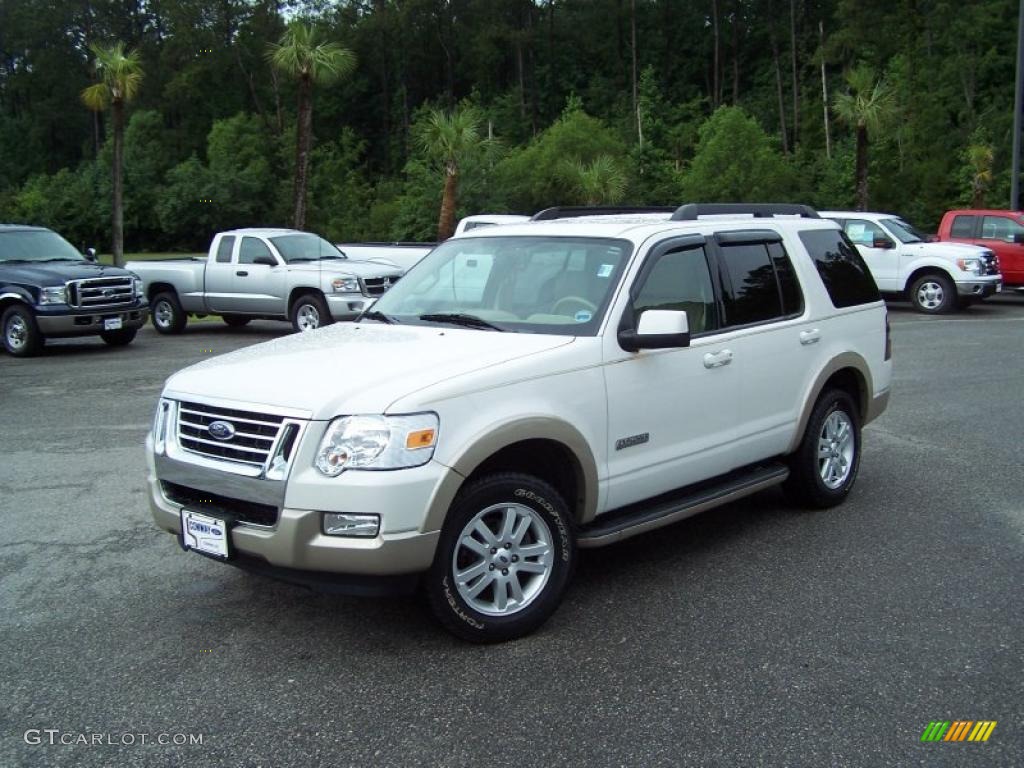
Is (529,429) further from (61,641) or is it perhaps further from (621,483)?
(61,641)

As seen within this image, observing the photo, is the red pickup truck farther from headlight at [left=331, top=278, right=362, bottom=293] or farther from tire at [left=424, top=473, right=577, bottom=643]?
tire at [left=424, top=473, right=577, bottom=643]

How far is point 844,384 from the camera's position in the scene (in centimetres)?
679

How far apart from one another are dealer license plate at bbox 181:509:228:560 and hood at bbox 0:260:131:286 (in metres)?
11.7

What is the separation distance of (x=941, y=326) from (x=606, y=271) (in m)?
14.2

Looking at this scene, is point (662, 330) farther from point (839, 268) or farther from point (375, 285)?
point (375, 285)

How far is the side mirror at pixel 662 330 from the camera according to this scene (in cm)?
482

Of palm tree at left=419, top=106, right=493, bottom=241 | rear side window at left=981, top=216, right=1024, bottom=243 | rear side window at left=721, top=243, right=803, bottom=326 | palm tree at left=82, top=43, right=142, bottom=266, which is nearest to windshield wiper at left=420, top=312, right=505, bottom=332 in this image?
rear side window at left=721, top=243, right=803, bottom=326

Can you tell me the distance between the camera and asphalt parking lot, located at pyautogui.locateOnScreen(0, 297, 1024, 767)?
12.0 feet

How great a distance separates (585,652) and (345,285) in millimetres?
12876

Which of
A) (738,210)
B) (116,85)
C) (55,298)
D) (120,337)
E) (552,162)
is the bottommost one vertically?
(120,337)

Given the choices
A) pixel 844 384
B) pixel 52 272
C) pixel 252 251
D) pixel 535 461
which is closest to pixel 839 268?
pixel 844 384

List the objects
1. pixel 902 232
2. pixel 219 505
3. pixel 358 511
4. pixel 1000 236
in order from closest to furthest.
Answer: pixel 358 511, pixel 219 505, pixel 902 232, pixel 1000 236

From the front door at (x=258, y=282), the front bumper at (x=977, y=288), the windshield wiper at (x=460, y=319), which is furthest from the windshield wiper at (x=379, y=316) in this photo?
the front bumper at (x=977, y=288)

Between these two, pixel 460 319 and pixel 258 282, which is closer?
pixel 460 319
